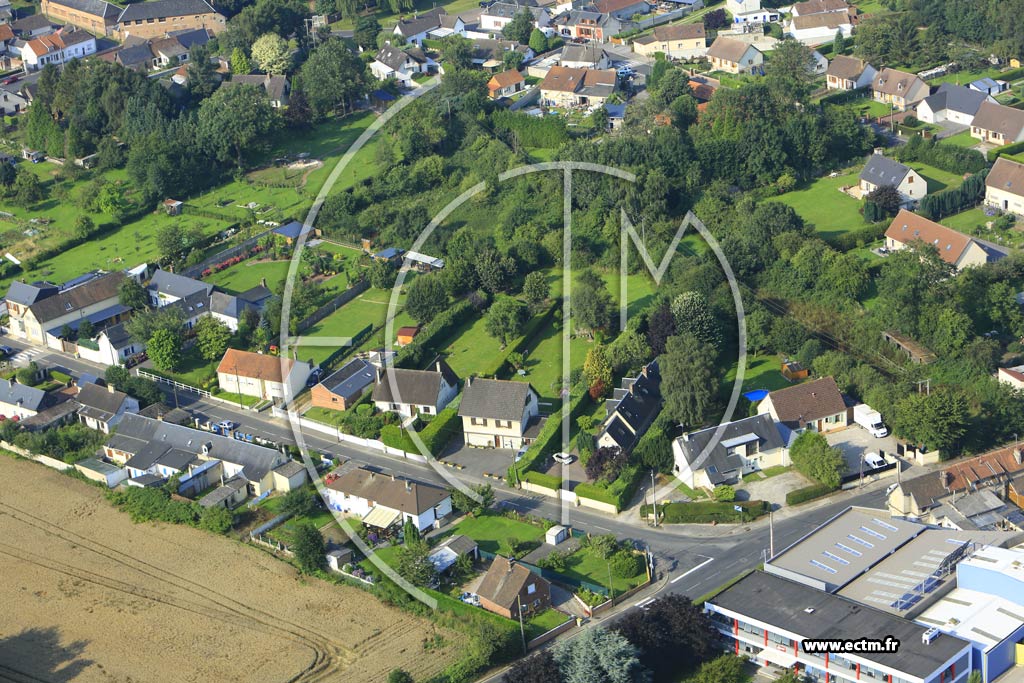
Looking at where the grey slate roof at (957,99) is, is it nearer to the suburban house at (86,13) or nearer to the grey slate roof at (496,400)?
the grey slate roof at (496,400)

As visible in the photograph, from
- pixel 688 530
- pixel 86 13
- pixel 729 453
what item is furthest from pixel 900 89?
pixel 86 13

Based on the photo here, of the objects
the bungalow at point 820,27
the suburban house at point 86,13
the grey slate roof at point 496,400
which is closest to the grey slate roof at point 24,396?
the grey slate roof at point 496,400

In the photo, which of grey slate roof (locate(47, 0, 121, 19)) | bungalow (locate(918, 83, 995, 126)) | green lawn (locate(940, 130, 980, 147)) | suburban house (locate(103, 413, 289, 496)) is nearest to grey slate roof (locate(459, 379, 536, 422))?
suburban house (locate(103, 413, 289, 496))

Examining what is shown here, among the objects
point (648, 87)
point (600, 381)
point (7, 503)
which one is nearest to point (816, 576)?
point (600, 381)

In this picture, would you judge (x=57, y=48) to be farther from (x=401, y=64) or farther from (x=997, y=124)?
(x=997, y=124)

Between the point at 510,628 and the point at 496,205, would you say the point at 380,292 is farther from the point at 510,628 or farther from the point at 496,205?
the point at 510,628

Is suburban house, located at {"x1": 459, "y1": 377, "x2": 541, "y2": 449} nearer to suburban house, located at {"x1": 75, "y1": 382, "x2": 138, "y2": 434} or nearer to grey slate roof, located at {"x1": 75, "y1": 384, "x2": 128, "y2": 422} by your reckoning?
suburban house, located at {"x1": 75, "y1": 382, "x2": 138, "y2": 434}

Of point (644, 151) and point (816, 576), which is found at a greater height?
point (644, 151)
